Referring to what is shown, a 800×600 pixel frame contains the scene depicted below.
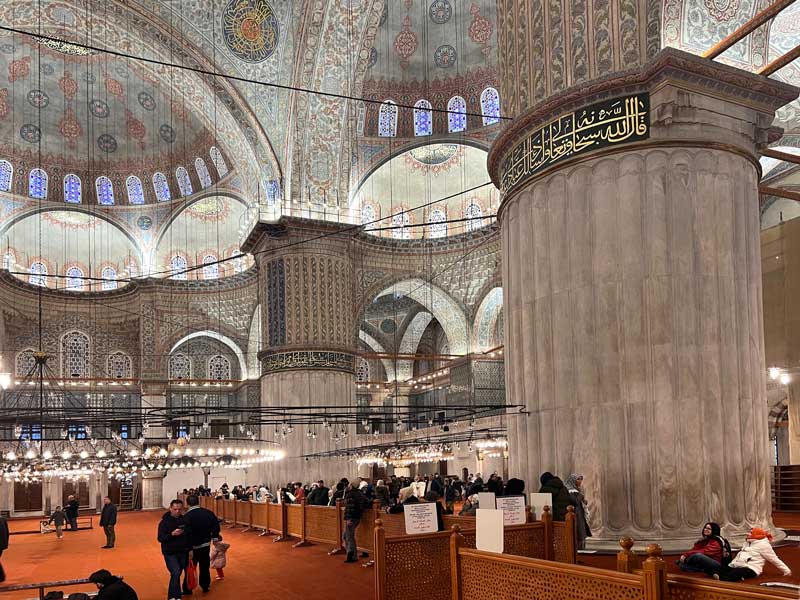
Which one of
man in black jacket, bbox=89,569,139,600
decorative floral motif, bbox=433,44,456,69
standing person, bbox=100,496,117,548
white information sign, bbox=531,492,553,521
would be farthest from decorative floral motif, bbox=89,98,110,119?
man in black jacket, bbox=89,569,139,600

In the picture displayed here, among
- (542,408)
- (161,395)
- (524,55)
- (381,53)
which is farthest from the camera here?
(161,395)

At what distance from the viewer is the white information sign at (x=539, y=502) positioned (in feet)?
27.2

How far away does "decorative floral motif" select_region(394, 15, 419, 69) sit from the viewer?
2514cm

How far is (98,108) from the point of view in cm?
2773

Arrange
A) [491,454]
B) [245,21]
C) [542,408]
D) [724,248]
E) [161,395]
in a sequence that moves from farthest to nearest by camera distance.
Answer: [161,395]
[491,454]
[245,21]
[542,408]
[724,248]

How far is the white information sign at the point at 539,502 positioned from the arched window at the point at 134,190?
24364 mm

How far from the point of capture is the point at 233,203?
29859 millimetres

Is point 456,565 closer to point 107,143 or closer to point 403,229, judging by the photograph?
point 403,229

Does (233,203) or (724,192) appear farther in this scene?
(233,203)

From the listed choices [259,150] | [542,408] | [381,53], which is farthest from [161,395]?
[542,408]

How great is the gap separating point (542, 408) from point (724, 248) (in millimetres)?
2732

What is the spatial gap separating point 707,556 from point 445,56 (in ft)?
67.0

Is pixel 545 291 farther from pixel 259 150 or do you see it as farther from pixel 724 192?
pixel 259 150

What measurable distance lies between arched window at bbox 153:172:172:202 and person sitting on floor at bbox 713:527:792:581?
84.1 feet
